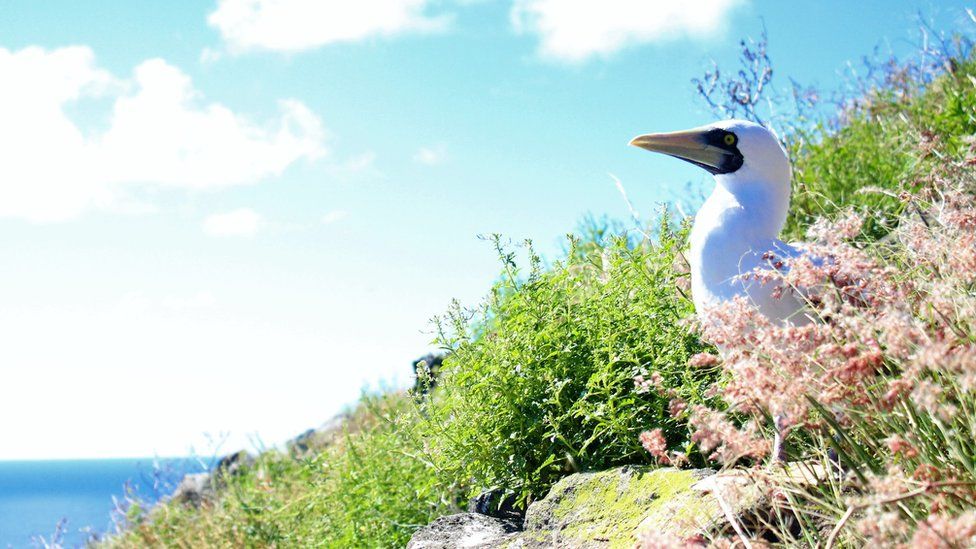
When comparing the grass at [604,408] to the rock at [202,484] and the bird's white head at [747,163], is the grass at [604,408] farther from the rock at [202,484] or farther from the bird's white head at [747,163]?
the rock at [202,484]

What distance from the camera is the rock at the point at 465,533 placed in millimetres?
3449

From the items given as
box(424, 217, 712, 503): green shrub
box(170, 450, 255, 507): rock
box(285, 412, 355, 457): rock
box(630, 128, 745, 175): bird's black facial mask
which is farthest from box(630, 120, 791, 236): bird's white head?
box(170, 450, 255, 507): rock

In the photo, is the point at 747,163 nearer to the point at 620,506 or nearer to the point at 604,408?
the point at 604,408

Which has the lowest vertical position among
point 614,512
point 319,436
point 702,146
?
point 614,512

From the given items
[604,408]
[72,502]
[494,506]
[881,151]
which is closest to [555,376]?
[604,408]

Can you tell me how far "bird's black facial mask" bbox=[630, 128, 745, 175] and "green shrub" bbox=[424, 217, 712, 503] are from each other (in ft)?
1.94

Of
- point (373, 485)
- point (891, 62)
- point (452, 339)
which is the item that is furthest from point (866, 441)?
point (891, 62)

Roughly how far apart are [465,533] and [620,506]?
0.70 metres

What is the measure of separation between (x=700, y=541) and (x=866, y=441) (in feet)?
1.80

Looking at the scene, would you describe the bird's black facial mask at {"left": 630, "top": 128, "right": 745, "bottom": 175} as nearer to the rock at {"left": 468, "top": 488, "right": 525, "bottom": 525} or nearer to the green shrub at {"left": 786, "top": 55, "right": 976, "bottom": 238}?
the rock at {"left": 468, "top": 488, "right": 525, "bottom": 525}

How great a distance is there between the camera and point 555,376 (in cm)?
388

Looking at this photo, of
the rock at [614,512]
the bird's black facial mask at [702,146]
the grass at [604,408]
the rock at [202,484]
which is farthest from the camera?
the rock at [202,484]

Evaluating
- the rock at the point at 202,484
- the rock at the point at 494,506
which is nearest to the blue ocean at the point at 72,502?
the rock at the point at 202,484

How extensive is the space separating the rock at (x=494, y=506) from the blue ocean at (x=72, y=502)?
5.87 metres
